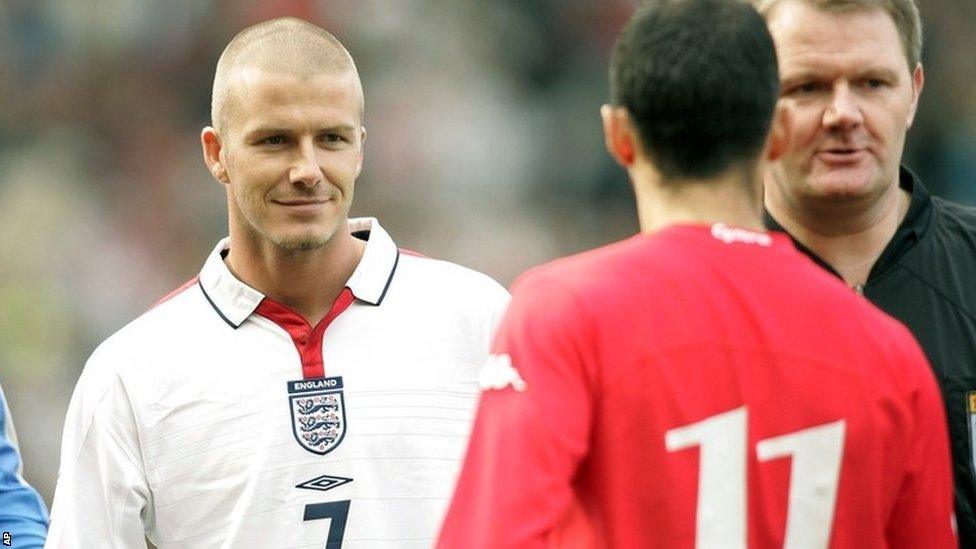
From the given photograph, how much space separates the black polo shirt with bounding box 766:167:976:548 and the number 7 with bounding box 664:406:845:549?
993 mm

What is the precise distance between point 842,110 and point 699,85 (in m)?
1.02

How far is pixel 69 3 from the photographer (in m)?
10.1

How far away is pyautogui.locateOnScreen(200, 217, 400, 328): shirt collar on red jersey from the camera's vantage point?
427cm

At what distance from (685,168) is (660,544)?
61 cm

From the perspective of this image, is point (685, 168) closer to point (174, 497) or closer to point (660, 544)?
point (660, 544)

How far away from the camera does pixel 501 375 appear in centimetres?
275

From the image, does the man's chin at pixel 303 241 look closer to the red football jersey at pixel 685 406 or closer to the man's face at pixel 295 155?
the man's face at pixel 295 155

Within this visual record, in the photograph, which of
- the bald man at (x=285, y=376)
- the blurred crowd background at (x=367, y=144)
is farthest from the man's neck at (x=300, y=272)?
the blurred crowd background at (x=367, y=144)

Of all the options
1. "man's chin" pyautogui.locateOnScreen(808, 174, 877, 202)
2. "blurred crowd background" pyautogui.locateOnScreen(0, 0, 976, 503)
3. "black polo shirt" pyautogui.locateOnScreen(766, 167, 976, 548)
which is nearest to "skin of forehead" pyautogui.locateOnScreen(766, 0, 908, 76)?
"man's chin" pyautogui.locateOnScreen(808, 174, 877, 202)

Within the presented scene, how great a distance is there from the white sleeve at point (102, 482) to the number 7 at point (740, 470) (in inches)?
70.5

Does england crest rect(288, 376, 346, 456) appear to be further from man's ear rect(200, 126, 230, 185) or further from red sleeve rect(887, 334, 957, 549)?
red sleeve rect(887, 334, 957, 549)

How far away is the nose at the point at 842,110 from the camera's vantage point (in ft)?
12.3

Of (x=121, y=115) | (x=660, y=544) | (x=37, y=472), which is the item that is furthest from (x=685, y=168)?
(x=121, y=115)

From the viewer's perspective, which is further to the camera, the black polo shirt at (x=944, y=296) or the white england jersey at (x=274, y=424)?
the white england jersey at (x=274, y=424)
